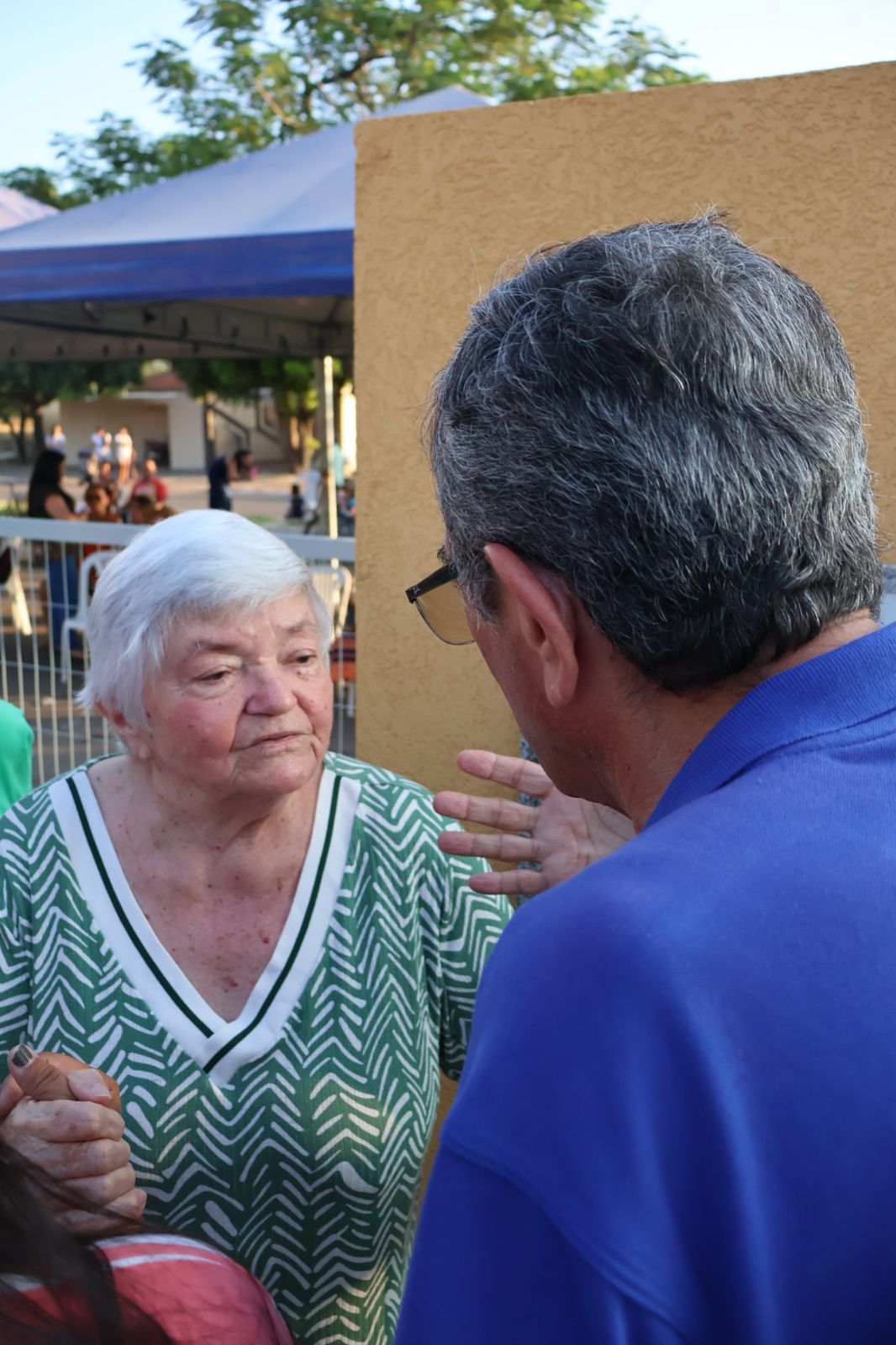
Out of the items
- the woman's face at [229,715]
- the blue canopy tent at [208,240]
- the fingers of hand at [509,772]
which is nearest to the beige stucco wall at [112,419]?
the blue canopy tent at [208,240]

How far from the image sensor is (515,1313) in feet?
2.51

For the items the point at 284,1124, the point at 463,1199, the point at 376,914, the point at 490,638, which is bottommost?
the point at 284,1124

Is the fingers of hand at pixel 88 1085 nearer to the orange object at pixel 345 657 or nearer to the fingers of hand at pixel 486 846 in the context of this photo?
the fingers of hand at pixel 486 846

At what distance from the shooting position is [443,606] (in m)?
1.39

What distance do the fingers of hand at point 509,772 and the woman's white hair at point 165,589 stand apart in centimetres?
55

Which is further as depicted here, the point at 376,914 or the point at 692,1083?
the point at 376,914

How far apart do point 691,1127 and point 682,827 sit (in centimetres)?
20

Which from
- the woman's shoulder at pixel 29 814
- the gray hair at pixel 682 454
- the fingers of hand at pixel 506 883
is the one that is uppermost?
the gray hair at pixel 682 454

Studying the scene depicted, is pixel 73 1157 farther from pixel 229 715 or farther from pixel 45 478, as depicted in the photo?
pixel 45 478

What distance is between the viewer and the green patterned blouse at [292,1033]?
185 centimetres

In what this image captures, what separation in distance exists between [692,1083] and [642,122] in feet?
9.15

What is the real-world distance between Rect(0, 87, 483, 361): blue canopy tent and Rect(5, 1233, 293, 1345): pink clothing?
4.65 meters

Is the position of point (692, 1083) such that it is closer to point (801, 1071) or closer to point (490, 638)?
point (801, 1071)

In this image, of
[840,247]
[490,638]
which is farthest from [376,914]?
[840,247]
